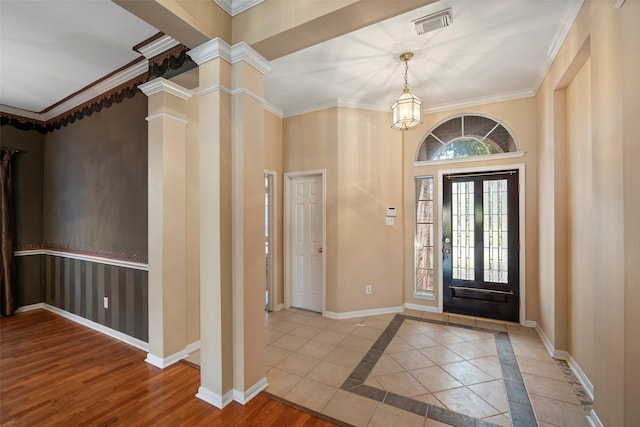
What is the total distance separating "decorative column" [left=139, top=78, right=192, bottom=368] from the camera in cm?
254

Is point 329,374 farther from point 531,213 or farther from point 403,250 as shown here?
point 531,213

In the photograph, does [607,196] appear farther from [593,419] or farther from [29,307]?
[29,307]

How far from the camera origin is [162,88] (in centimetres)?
252

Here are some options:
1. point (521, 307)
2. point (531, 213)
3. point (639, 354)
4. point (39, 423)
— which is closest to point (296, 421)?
point (39, 423)

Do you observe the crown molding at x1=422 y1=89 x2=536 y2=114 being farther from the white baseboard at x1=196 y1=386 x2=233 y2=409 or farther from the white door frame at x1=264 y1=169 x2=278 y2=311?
the white baseboard at x1=196 y1=386 x2=233 y2=409

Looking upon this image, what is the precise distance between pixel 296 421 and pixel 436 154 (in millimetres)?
3709

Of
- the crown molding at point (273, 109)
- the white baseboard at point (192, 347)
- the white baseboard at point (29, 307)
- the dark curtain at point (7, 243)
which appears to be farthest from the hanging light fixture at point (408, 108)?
the white baseboard at point (29, 307)

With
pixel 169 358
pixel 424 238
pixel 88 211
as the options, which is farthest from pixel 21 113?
pixel 424 238

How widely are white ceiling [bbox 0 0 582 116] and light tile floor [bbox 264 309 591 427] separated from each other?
9.92 ft

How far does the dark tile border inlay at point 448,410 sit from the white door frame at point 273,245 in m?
1.73

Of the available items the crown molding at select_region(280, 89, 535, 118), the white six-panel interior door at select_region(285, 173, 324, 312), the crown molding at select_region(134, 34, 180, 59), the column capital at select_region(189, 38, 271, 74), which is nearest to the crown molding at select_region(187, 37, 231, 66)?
the column capital at select_region(189, 38, 271, 74)

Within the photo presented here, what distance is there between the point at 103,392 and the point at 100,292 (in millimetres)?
1492

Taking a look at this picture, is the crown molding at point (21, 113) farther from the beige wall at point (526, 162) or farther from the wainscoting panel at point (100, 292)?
the beige wall at point (526, 162)

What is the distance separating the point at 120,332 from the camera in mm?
3070
